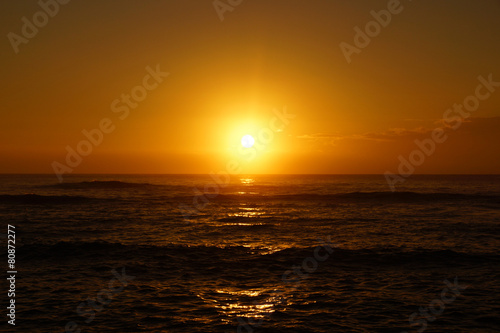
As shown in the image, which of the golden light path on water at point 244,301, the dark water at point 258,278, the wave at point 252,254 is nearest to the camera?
the dark water at point 258,278

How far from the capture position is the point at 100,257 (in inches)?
861

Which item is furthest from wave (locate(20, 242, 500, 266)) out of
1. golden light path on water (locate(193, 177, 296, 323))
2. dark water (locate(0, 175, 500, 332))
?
golden light path on water (locate(193, 177, 296, 323))

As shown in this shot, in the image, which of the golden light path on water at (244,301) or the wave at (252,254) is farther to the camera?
the wave at (252,254)

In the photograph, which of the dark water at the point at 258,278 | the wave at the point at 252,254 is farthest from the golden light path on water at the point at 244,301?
the wave at the point at 252,254

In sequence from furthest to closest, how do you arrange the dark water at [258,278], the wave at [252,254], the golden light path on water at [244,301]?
the wave at [252,254]
the golden light path on water at [244,301]
the dark water at [258,278]

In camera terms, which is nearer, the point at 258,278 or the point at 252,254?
the point at 258,278

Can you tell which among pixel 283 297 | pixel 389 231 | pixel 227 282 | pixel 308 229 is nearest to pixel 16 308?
pixel 227 282

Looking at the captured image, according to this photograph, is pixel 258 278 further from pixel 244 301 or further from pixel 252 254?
pixel 252 254

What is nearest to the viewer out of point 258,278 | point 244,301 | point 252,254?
point 244,301

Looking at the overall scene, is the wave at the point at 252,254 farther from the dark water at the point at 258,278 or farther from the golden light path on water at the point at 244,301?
the golden light path on water at the point at 244,301

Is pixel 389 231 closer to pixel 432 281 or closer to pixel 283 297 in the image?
pixel 432 281

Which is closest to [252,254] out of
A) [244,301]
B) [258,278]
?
[258,278]

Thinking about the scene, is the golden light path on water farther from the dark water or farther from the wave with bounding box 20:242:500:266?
the wave with bounding box 20:242:500:266

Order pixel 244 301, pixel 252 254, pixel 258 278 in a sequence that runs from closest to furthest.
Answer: pixel 244 301
pixel 258 278
pixel 252 254
